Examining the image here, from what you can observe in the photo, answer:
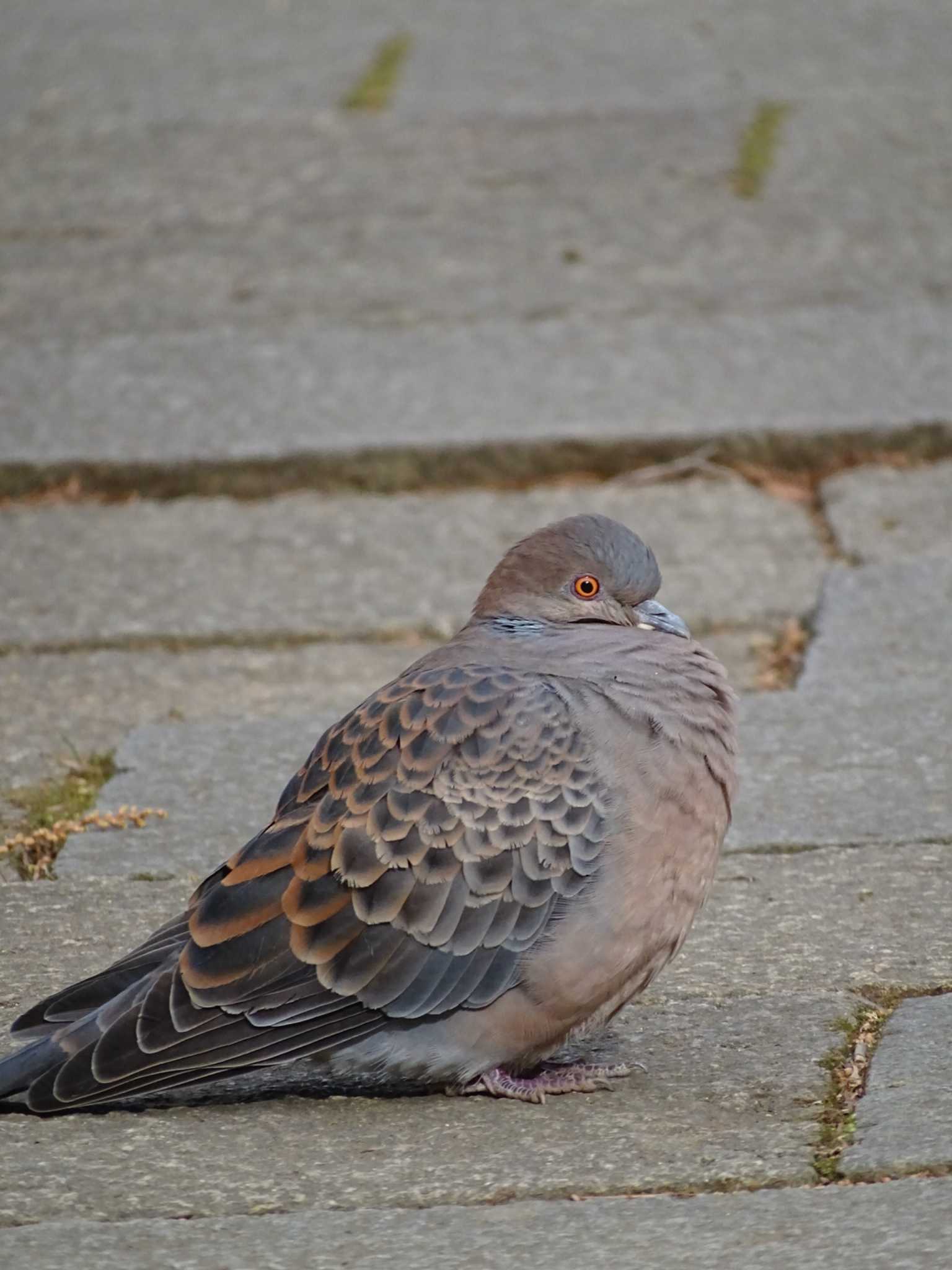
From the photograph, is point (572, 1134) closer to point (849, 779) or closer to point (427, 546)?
point (849, 779)

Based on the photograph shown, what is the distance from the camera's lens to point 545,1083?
10.4ft

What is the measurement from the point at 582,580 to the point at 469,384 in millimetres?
2933

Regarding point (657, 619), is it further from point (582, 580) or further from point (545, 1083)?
point (545, 1083)

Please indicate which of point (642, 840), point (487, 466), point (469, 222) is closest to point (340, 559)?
point (487, 466)

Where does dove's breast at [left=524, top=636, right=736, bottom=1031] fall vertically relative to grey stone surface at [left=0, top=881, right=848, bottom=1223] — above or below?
above

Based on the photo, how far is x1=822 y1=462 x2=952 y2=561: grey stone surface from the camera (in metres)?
5.67

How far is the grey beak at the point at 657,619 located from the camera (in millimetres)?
3736

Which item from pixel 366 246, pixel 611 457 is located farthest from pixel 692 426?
pixel 366 246

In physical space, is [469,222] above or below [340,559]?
above

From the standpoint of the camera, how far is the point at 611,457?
20.3 ft

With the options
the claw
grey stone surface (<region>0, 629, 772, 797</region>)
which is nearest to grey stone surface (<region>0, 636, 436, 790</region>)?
grey stone surface (<region>0, 629, 772, 797</region>)

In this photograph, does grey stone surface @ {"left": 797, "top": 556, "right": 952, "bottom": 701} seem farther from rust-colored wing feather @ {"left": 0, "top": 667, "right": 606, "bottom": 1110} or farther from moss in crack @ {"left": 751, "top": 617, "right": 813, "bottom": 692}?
rust-colored wing feather @ {"left": 0, "top": 667, "right": 606, "bottom": 1110}

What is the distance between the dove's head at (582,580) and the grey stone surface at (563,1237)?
131cm

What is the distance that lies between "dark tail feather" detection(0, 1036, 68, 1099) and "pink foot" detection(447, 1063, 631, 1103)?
0.62 m
